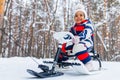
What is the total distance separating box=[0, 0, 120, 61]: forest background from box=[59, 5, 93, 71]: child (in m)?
19.4

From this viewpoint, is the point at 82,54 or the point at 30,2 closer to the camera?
the point at 82,54

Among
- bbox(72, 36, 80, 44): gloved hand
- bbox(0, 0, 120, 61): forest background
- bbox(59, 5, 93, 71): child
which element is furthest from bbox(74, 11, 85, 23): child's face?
bbox(0, 0, 120, 61): forest background

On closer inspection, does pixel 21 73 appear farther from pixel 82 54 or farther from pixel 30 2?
pixel 30 2

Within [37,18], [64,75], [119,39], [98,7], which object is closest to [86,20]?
[64,75]

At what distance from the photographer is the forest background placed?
25109mm

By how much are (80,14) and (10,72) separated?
3.91 feet

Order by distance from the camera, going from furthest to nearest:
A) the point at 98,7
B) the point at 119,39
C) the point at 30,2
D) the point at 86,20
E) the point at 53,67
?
the point at 119,39 < the point at 30,2 < the point at 98,7 < the point at 86,20 < the point at 53,67

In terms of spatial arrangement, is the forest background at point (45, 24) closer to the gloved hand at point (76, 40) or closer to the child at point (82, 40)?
the child at point (82, 40)

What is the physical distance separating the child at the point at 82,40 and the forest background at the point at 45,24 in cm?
1935

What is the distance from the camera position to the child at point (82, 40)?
374 centimetres

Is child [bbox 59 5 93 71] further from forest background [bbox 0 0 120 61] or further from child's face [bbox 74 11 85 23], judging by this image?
forest background [bbox 0 0 120 61]

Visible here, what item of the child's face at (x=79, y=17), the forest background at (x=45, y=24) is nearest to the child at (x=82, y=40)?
the child's face at (x=79, y=17)

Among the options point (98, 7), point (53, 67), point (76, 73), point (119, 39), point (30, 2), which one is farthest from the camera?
point (119, 39)

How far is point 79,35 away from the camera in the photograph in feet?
12.7
